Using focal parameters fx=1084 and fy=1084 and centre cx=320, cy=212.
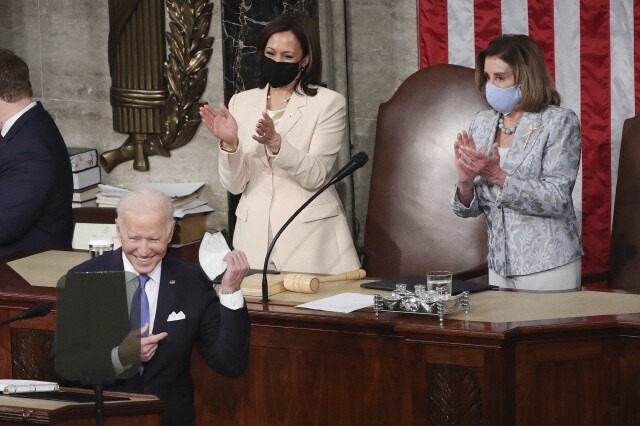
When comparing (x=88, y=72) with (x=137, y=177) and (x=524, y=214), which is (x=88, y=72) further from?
(x=524, y=214)

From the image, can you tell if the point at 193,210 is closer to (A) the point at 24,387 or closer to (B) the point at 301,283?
(B) the point at 301,283

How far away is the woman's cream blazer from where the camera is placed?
4457 mm

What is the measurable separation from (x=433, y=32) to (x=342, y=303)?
247 centimetres

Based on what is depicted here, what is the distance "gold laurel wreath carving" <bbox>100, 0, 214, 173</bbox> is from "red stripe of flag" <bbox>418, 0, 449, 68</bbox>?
3.93 feet

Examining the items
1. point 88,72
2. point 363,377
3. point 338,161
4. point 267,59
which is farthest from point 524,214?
point 88,72

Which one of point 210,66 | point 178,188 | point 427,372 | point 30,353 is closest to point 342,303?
point 427,372

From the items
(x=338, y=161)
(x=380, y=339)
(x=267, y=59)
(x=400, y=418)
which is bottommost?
(x=400, y=418)

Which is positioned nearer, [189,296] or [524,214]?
[189,296]

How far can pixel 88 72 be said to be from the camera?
6.39 metres

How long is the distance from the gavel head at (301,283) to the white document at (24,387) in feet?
3.82

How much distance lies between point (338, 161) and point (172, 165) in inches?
40.2

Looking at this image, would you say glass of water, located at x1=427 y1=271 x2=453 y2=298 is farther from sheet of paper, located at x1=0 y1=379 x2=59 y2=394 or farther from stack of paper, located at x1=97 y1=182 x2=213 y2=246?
stack of paper, located at x1=97 y1=182 x2=213 y2=246

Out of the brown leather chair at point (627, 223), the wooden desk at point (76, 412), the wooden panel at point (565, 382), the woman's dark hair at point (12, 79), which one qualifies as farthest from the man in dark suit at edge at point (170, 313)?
the brown leather chair at point (627, 223)

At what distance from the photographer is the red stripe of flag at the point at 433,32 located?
18.6 feet
